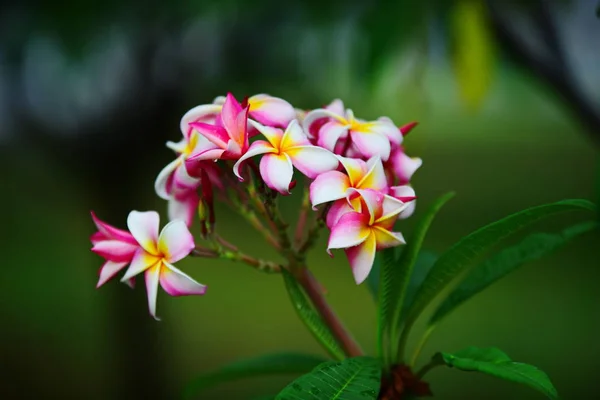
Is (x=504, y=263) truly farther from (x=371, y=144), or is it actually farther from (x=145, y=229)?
(x=145, y=229)

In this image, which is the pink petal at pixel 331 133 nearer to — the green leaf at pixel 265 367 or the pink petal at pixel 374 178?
the pink petal at pixel 374 178

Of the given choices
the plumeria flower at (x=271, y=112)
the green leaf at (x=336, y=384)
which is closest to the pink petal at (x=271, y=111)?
the plumeria flower at (x=271, y=112)

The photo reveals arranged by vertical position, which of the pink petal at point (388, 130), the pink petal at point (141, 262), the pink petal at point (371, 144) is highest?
the pink petal at point (388, 130)

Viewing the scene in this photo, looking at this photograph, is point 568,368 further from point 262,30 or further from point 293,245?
point 293,245

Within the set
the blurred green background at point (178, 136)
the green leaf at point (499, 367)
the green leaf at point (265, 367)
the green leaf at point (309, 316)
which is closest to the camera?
the green leaf at point (499, 367)

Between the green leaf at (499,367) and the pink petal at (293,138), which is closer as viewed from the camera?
the green leaf at (499,367)

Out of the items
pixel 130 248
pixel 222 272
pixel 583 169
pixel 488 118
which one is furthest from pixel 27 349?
pixel 488 118

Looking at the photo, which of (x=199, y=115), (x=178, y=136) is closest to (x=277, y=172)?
(x=199, y=115)

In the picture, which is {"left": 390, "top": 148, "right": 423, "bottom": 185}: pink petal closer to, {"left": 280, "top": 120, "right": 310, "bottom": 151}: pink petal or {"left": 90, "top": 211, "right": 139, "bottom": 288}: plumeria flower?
{"left": 280, "top": 120, "right": 310, "bottom": 151}: pink petal
